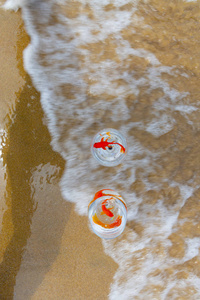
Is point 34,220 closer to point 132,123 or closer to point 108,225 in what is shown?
point 108,225

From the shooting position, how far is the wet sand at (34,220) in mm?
1998

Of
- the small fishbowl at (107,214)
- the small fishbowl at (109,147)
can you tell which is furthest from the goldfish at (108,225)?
the small fishbowl at (109,147)

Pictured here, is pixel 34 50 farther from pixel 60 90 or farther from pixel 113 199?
pixel 113 199

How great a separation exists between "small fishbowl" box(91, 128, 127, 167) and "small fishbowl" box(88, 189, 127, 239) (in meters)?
0.28

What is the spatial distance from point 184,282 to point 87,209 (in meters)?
1.11

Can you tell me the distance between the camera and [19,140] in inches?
78.7

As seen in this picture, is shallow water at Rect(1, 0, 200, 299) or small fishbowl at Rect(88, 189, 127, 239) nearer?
small fishbowl at Rect(88, 189, 127, 239)

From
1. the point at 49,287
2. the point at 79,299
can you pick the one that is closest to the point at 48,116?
the point at 49,287

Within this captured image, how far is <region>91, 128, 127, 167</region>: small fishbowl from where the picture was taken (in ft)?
6.54

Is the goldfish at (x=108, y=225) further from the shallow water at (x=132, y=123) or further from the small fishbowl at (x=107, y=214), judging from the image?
the shallow water at (x=132, y=123)

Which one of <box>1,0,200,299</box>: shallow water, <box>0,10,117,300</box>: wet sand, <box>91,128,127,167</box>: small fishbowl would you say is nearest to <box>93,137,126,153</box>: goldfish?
<box>91,128,127,167</box>: small fishbowl

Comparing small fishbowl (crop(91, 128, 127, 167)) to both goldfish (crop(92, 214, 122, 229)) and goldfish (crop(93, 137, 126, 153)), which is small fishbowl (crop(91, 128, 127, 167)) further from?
goldfish (crop(92, 214, 122, 229))

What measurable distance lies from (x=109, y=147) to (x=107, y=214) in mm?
548

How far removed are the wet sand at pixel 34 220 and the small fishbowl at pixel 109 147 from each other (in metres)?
0.37
